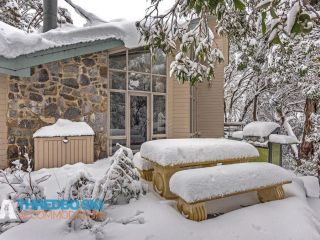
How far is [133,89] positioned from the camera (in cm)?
878

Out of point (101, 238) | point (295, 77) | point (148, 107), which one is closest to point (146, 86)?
point (148, 107)

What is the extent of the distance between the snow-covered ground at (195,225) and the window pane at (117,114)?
14.3 ft

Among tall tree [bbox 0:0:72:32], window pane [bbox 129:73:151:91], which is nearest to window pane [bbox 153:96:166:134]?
window pane [bbox 129:73:151:91]

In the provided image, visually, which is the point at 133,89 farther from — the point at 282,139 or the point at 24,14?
the point at 24,14

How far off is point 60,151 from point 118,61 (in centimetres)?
378

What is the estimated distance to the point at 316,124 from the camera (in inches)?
268

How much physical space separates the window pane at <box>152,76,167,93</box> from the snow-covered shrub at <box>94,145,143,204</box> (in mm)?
5319

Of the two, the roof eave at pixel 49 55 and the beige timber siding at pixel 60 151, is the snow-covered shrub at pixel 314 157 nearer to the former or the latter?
the roof eave at pixel 49 55

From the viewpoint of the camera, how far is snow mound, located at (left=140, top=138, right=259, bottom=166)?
3.97 meters

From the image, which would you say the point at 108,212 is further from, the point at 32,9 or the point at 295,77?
the point at 32,9

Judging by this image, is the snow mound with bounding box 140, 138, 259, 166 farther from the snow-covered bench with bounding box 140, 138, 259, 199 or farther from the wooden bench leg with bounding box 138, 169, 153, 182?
the wooden bench leg with bounding box 138, 169, 153, 182

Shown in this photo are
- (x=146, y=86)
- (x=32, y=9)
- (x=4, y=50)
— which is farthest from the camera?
(x=32, y=9)

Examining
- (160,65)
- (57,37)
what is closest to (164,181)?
(57,37)

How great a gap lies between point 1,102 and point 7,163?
171cm
